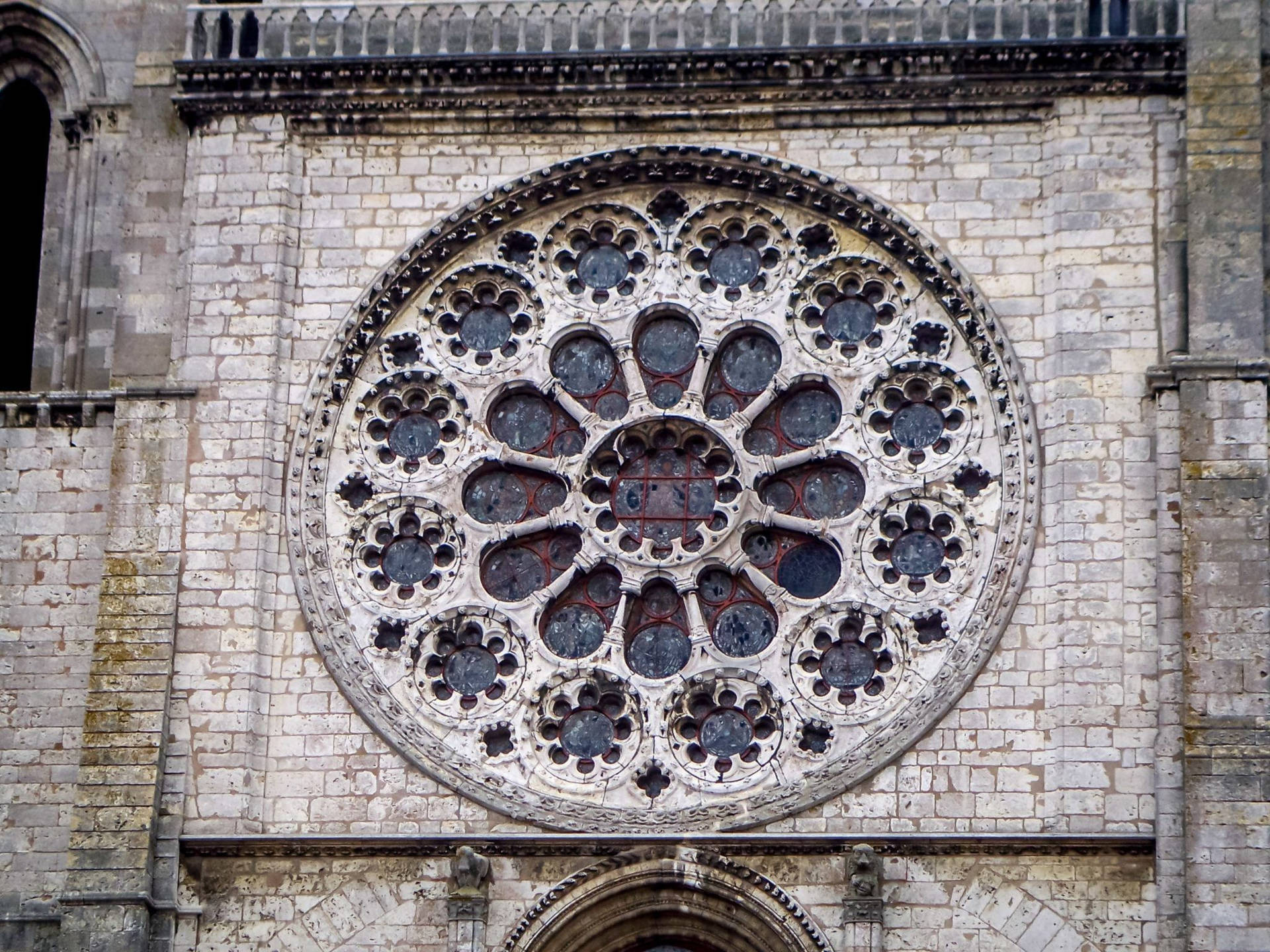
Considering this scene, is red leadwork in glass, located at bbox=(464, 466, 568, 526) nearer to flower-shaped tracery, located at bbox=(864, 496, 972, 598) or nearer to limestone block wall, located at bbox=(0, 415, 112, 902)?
flower-shaped tracery, located at bbox=(864, 496, 972, 598)

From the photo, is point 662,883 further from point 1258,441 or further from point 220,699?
point 1258,441

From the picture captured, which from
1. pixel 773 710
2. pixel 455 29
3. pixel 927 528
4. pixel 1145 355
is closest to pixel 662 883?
pixel 773 710

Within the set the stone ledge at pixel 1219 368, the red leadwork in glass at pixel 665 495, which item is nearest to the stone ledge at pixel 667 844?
the red leadwork in glass at pixel 665 495

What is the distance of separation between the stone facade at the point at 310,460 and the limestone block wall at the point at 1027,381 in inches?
1.1

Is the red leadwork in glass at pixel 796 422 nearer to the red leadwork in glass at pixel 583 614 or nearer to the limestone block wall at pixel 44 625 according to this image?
the red leadwork in glass at pixel 583 614

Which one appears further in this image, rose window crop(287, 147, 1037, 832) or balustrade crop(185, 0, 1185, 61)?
balustrade crop(185, 0, 1185, 61)

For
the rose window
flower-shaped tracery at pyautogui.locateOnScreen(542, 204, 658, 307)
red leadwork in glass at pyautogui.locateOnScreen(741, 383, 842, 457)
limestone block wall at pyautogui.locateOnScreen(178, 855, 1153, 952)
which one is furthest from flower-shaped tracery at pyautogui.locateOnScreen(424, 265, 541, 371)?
limestone block wall at pyautogui.locateOnScreen(178, 855, 1153, 952)

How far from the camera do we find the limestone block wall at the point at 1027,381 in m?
23.1

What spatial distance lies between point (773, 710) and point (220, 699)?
13.2ft

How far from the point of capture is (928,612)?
23766 millimetres

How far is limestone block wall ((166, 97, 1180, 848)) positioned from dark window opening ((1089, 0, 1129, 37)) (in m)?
0.58

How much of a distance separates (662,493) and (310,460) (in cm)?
267

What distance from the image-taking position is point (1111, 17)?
24875 mm

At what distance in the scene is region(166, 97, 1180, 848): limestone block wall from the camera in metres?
23.1
